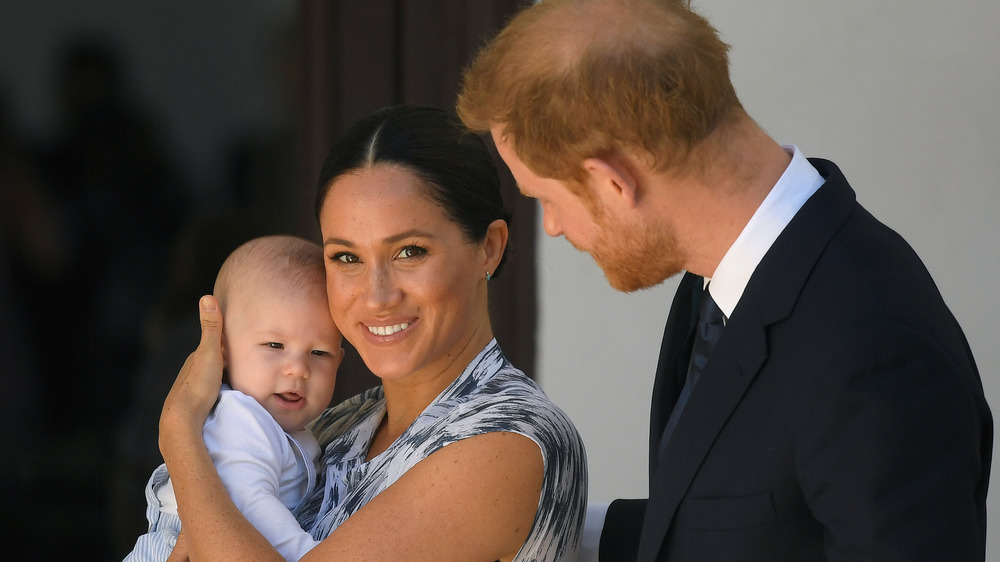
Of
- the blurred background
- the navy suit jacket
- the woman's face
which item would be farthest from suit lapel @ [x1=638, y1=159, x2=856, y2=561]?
the blurred background

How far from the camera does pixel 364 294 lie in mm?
1838

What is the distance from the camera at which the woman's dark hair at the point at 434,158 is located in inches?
72.8

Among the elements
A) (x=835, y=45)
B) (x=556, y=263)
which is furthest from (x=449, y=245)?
(x=835, y=45)

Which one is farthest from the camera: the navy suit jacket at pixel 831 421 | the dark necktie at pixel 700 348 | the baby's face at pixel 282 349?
the baby's face at pixel 282 349

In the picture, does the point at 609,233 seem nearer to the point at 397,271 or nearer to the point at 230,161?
the point at 397,271

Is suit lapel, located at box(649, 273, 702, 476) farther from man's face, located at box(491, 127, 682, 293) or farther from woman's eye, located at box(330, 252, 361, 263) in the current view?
woman's eye, located at box(330, 252, 361, 263)

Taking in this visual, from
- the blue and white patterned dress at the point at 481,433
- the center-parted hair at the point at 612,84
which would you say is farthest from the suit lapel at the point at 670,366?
the center-parted hair at the point at 612,84

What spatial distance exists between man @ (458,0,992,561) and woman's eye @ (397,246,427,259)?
0.42m

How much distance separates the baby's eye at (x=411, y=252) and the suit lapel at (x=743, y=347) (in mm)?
652

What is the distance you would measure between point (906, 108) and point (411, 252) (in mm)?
2166

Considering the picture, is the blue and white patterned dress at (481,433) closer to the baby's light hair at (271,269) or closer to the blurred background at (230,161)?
the baby's light hair at (271,269)

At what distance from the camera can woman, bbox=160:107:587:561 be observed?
1.55 meters

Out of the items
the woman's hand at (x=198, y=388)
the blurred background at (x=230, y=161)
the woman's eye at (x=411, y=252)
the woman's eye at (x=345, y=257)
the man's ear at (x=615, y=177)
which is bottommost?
the woman's hand at (x=198, y=388)

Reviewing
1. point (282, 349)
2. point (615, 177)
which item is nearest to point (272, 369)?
point (282, 349)
